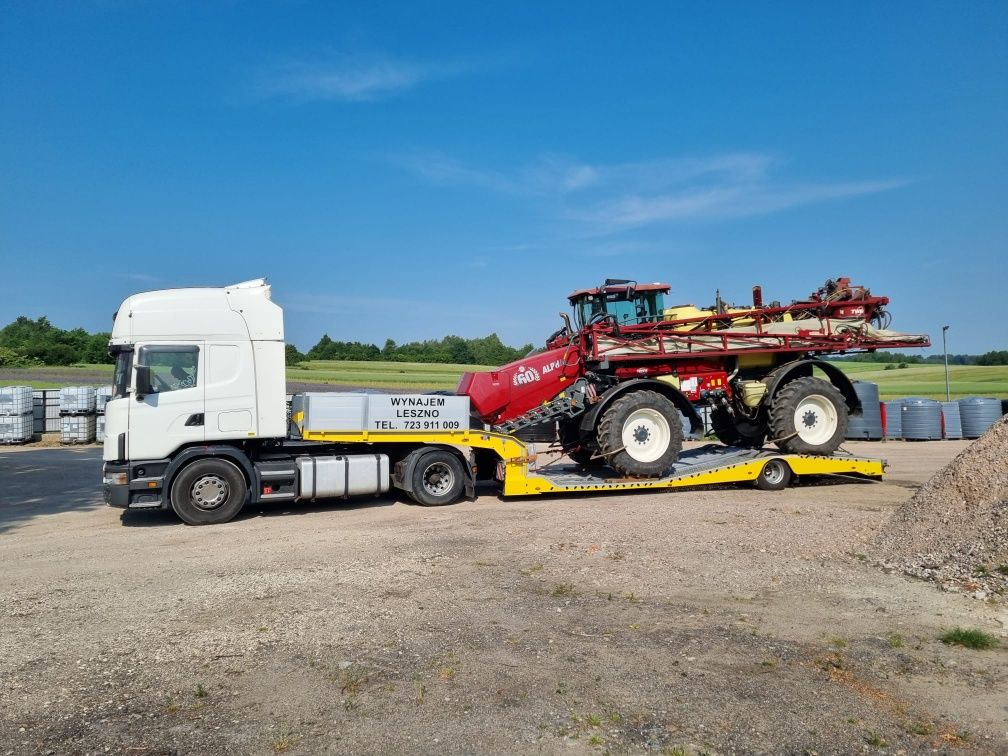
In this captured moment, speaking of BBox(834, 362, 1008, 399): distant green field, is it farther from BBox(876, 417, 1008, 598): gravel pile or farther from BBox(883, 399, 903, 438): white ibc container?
BBox(876, 417, 1008, 598): gravel pile

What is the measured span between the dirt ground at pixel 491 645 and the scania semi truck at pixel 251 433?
1265 mm

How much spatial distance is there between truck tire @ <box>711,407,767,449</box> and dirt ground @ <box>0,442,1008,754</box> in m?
5.24

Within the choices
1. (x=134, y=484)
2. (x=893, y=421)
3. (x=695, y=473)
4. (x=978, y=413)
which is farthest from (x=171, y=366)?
(x=978, y=413)

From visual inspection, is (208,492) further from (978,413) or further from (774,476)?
(978,413)

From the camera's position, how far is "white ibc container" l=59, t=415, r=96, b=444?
84.5 feet

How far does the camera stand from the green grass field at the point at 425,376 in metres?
39.1

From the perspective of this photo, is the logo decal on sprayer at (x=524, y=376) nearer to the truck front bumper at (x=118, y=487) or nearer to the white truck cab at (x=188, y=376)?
the white truck cab at (x=188, y=376)

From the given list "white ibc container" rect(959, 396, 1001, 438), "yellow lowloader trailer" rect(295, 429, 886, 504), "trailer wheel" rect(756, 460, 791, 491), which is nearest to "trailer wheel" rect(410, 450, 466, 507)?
"yellow lowloader trailer" rect(295, 429, 886, 504)

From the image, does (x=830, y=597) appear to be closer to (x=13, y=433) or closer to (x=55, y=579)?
(x=55, y=579)

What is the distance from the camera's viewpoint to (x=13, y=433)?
82.8 ft

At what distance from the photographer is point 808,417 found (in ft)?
46.4

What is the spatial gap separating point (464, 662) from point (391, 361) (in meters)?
53.9

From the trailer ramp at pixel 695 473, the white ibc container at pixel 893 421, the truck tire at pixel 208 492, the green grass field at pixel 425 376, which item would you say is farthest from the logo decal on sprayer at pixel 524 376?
the green grass field at pixel 425 376

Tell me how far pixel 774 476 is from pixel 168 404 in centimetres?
1050
